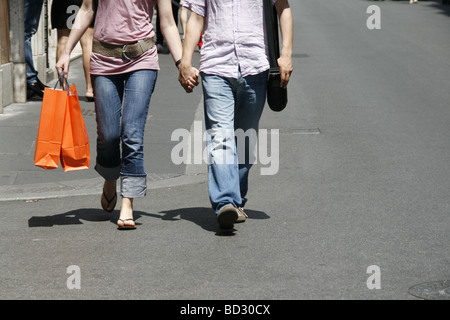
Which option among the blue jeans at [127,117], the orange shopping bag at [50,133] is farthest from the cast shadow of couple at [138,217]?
the orange shopping bag at [50,133]

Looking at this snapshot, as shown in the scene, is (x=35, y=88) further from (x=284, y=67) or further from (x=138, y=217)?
(x=284, y=67)

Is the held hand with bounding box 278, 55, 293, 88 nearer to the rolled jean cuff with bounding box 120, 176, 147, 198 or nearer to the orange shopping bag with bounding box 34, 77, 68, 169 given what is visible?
the rolled jean cuff with bounding box 120, 176, 147, 198

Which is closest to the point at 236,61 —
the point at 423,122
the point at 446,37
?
the point at 423,122

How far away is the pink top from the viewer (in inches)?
243

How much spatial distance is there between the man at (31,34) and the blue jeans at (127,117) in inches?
243

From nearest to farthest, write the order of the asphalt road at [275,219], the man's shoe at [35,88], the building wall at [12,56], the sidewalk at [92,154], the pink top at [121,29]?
the asphalt road at [275,219]
the pink top at [121,29]
the sidewalk at [92,154]
the building wall at [12,56]
the man's shoe at [35,88]

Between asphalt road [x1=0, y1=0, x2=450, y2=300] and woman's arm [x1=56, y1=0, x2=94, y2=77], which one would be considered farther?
woman's arm [x1=56, y1=0, x2=94, y2=77]

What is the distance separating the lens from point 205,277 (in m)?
5.14

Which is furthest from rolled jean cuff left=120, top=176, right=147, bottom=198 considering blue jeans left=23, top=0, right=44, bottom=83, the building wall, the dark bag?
blue jeans left=23, top=0, right=44, bottom=83

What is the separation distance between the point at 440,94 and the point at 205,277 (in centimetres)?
904

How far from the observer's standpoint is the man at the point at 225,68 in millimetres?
6121

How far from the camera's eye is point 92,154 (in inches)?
351

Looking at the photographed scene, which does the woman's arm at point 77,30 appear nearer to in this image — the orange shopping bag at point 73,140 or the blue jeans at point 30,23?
the orange shopping bag at point 73,140
